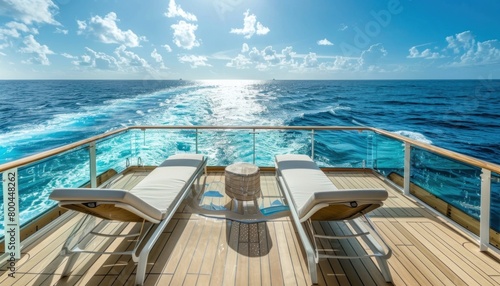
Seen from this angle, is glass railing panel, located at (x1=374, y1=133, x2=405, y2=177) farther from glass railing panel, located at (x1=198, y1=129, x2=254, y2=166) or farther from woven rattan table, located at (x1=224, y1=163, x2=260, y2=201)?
glass railing panel, located at (x1=198, y1=129, x2=254, y2=166)

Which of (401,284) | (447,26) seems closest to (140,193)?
(401,284)

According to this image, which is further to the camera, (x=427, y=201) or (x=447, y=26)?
(x=447, y=26)

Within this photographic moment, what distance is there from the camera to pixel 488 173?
2.25 m

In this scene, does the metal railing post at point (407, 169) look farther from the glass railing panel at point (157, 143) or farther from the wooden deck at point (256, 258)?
the glass railing panel at point (157, 143)

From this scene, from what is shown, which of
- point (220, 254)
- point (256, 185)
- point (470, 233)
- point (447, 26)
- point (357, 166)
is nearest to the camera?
point (220, 254)

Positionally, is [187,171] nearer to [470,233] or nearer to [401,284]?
[401,284]

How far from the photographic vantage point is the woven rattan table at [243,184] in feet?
9.70

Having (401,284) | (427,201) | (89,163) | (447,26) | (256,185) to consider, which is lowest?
(401,284)

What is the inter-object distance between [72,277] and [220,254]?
100 cm

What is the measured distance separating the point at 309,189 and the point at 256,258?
0.80 metres

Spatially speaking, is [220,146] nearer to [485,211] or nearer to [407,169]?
[407,169]

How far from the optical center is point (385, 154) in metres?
4.10

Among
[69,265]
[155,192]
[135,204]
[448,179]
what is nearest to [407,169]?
[448,179]

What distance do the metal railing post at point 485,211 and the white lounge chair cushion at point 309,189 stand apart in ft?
3.52
